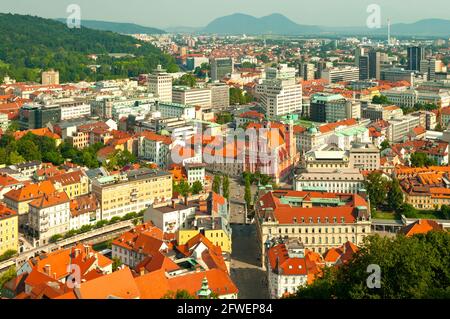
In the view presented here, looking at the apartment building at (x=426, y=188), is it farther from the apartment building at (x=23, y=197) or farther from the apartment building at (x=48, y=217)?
the apartment building at (x=23, y=197)

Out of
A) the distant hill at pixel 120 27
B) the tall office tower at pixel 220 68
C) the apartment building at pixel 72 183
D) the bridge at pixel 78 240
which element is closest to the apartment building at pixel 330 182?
the bridge at pixel 78 240

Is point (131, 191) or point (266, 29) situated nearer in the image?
point (131, 191)

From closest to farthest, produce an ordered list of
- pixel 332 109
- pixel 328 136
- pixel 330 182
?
pixel 330 182
pixel 328 136
pixel 332 109

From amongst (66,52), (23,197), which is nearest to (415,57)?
(66,52)

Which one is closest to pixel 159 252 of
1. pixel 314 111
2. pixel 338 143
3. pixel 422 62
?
pixel 338 143

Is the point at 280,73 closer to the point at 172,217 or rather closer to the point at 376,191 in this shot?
the point at 376,191
